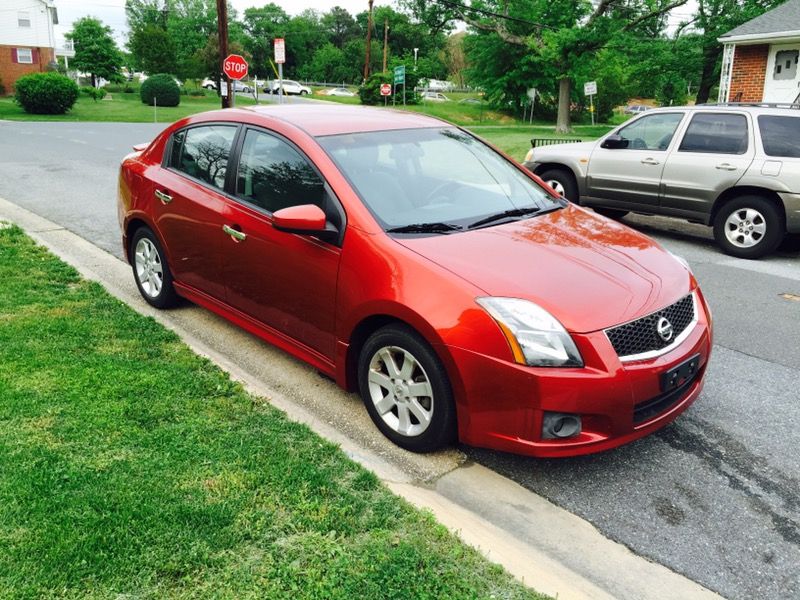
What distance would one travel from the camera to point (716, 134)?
28.8 feet

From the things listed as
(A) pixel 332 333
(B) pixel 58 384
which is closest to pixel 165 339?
(B) pixel 58 384

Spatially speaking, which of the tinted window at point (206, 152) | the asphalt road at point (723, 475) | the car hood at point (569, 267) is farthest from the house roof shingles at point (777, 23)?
the tinted window at point (206, 152)

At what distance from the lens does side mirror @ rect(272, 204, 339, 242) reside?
382 cm

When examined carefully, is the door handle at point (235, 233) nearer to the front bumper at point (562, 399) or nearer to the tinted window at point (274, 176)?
the tinted window at point (274, 176)

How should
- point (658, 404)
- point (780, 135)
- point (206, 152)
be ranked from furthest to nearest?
point (780, 135), point (206, 152), point (658, 404)

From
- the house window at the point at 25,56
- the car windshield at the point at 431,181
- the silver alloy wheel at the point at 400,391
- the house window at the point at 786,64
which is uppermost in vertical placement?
the house window at the point at 25,56

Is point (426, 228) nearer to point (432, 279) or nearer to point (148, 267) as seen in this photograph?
point (432, 279)

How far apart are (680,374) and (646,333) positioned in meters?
0.29

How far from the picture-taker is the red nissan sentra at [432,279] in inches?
128

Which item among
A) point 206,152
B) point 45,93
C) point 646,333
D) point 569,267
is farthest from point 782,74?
point 45,93

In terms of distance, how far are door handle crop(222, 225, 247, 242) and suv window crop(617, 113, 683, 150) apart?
657 cm

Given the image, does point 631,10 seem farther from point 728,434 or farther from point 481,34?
point 728,434

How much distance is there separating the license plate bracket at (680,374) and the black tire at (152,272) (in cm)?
370

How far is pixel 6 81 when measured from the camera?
2128 inches
